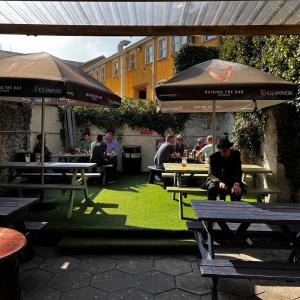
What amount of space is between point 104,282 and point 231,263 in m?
1.40

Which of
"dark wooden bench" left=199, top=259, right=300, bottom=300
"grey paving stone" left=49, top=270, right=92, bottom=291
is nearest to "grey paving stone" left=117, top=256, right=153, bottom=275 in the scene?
"grey paving stone" left=49, top=270, right=92, bottom=291

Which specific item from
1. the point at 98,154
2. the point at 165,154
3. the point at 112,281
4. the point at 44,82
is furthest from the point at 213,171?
the point at 98,154

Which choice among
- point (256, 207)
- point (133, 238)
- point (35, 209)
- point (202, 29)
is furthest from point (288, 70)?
point (35, 209)

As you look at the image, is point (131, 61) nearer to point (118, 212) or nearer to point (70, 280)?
point (118, 212)

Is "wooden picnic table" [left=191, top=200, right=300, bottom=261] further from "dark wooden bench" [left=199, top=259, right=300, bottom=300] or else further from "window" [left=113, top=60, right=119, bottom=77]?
"window" [left=113, top=60, right=119, bottom=77]

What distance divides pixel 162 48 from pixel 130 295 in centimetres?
2022

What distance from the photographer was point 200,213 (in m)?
3.44

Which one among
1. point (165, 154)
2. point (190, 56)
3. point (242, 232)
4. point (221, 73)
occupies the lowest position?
point (242, 232)

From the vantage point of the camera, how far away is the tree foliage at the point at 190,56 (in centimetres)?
1641

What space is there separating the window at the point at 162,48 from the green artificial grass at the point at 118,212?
1507 cm

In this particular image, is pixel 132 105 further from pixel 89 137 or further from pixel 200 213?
pixel 200 213

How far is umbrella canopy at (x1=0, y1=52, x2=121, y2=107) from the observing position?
4555 millimetres

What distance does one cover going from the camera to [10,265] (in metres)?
2.46

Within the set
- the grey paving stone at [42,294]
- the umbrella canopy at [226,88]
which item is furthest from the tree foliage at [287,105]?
the grey paving stone at [42,294]
